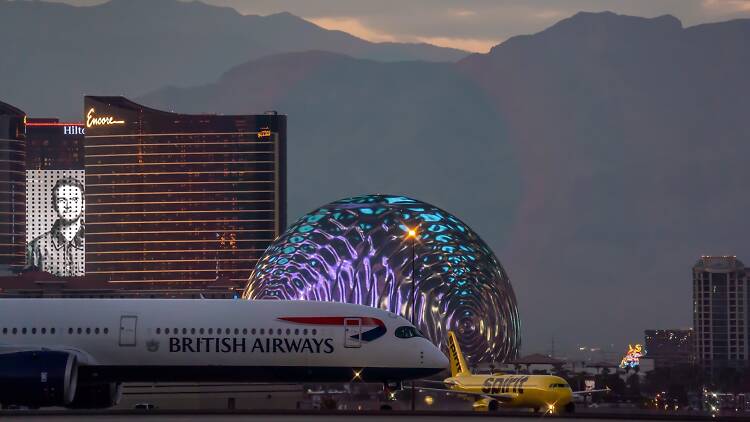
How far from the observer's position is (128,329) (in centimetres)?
6144

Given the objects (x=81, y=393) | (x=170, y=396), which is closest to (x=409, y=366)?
(x=81, y=393)

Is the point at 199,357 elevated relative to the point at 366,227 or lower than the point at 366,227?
lower

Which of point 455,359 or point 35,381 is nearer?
point 35,381

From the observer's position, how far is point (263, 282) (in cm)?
10219

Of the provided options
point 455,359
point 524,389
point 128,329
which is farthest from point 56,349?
point 455,359

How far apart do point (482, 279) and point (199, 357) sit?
4422cm

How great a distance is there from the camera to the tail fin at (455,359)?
289 feet

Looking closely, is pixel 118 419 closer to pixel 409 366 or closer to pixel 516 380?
pixel 409 366

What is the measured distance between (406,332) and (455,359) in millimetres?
26872

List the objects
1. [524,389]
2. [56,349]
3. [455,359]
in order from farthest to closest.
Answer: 1. [455,359]
2. [524,389]
3. [56,349]

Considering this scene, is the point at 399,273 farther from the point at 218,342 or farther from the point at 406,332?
the point at 218,342

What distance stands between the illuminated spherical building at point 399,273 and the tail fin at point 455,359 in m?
8.74

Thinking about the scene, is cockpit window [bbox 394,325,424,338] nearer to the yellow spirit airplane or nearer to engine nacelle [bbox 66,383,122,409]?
engine nacelle [bbox 66,383,122,409]

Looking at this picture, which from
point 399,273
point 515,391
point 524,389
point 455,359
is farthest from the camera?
point 399,273
